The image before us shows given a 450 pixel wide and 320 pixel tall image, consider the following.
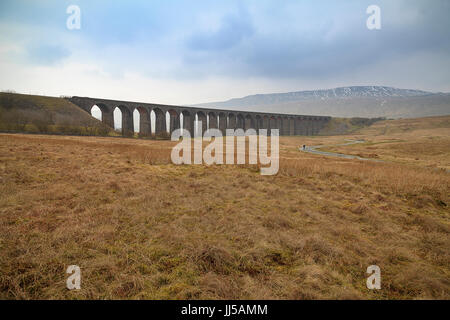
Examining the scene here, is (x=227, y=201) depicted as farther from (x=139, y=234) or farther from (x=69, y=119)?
(x=69, y=119)

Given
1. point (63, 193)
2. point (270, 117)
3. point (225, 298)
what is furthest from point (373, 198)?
point (270, 117)

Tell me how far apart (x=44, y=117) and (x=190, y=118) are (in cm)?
4055

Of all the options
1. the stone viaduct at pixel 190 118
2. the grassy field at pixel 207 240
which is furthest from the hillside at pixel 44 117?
the grassy field at pixel 207 240

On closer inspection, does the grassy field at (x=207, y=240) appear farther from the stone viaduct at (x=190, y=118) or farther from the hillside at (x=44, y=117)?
the stone viaduct at (x=190, y=118)

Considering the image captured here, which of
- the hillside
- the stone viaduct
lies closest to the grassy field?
the hillside

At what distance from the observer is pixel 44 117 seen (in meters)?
43.9

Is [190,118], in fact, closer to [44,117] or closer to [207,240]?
[44,117]

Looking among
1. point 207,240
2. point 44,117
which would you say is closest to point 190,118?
point 44,117

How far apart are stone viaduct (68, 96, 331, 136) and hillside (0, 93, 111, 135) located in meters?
4.96

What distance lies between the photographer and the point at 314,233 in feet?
18.4

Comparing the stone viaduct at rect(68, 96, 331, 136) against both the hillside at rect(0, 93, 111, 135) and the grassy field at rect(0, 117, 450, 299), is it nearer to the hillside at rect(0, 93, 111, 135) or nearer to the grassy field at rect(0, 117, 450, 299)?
the hillside at rect(0, 93, 111, 135)

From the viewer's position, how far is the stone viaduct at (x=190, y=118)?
55.5 metres

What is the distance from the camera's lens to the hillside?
38844mm
